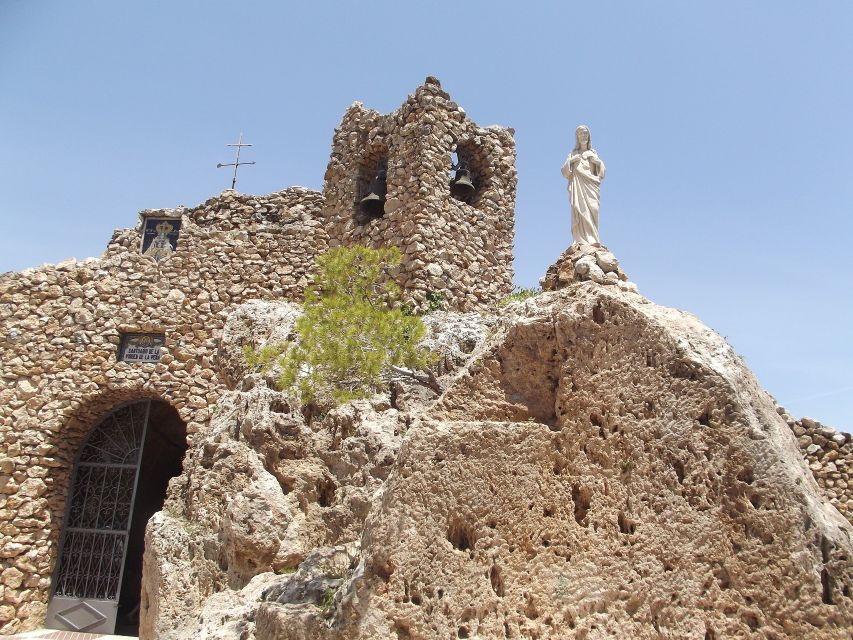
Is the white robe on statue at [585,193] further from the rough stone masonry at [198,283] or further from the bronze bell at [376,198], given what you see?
the bronze bell at [376,198]

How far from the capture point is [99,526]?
38.6 ft

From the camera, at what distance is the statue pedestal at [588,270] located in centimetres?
532

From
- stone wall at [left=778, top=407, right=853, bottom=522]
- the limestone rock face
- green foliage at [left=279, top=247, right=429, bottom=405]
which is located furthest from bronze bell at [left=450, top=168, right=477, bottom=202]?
the limestone rock face

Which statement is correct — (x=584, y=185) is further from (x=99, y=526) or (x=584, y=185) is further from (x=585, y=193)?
(x=99, y=526)

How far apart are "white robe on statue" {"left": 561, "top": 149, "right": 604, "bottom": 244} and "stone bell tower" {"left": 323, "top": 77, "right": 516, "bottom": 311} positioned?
117 inches

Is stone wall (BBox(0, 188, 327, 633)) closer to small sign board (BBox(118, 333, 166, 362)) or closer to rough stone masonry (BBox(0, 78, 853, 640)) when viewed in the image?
small sign board (BBox(118, 333, 166, 362))

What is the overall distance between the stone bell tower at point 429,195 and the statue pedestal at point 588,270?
3911 mm

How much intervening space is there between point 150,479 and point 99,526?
3.63 meters

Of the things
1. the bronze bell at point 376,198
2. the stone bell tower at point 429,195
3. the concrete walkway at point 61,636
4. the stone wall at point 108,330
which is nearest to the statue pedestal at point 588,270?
the stone bell tower at point 429,195

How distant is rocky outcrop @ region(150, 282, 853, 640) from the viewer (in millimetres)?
3227

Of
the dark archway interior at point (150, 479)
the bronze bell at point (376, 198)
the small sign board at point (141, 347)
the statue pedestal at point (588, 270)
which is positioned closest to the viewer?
the statue pedestal at point (588, 270)

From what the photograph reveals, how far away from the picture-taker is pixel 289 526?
20.1 feet

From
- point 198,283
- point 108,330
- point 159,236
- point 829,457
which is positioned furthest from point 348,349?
point 829,457

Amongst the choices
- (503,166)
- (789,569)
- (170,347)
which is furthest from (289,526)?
(503,166)
